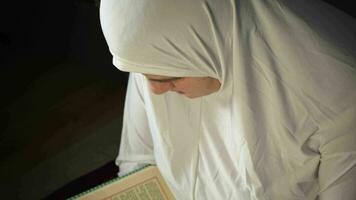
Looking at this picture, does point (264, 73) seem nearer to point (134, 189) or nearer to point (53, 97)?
point (134, 189)

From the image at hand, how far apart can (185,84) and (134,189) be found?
36 cm

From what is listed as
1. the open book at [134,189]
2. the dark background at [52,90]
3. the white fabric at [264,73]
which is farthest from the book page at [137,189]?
the dark background at [52,90]

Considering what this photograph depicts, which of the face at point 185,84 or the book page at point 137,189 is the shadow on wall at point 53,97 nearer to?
the book page at point 137,189

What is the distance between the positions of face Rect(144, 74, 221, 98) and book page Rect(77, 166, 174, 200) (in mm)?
321

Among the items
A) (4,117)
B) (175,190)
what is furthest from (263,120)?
(4,117)

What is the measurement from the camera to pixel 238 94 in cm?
61

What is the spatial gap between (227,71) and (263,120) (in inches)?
3.7

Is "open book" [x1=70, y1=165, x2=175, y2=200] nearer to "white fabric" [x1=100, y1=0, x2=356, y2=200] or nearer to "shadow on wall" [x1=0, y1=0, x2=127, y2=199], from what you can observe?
"white fabric" [x1=100, y1=0, x2=356, y2=200]

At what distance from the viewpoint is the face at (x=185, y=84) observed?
67 centimetres

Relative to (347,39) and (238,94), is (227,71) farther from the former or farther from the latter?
(347,39)

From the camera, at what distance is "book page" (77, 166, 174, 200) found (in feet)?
3.04

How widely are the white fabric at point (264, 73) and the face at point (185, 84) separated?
0.07 feet

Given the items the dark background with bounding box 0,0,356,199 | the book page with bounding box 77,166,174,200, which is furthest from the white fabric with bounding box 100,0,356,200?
the dark background with bounding box 0,0,356,199

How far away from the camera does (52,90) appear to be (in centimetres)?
168
